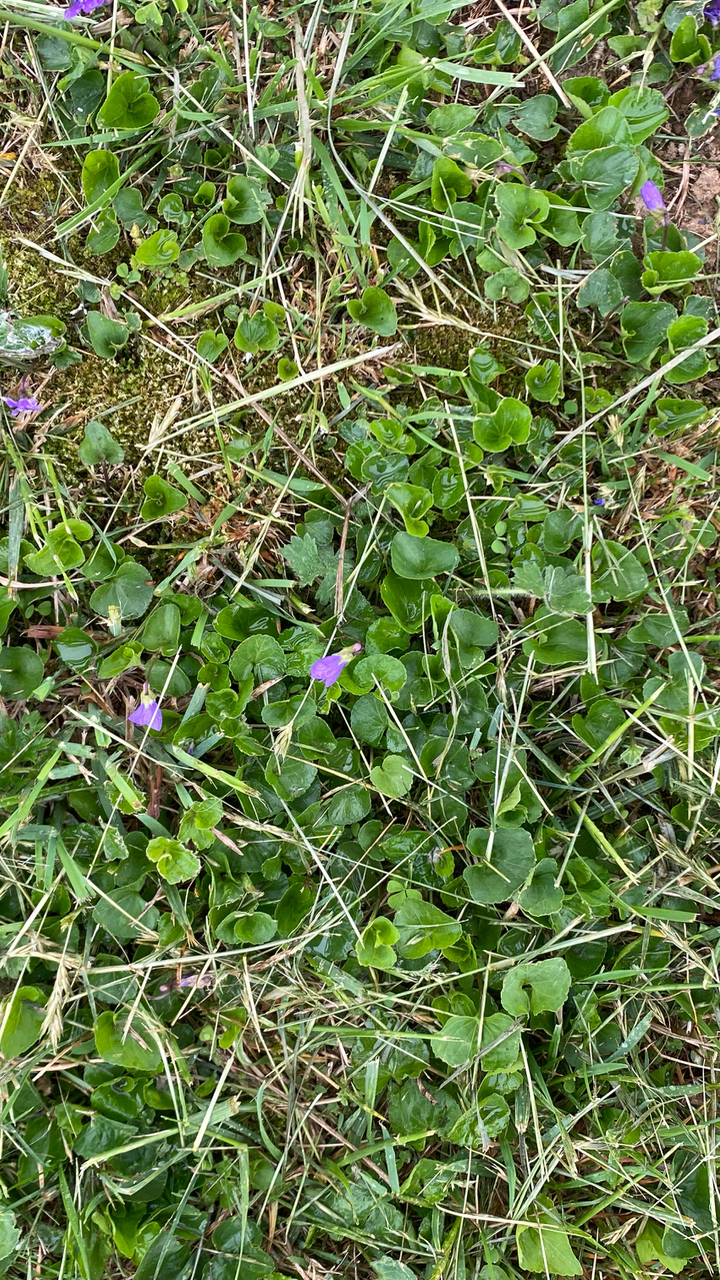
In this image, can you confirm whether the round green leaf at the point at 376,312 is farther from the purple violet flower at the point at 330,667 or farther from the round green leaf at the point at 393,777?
the round green leaf at the point at 393,777

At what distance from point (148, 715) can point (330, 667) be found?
41cm

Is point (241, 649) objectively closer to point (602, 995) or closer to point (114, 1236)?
point (602, 995)

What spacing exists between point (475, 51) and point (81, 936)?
2122mm

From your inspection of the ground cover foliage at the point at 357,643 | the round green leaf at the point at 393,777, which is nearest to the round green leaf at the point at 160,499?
the ground cover foliage at the point at 357,643

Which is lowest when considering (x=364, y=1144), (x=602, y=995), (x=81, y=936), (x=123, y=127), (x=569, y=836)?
(x=364, y=1144)

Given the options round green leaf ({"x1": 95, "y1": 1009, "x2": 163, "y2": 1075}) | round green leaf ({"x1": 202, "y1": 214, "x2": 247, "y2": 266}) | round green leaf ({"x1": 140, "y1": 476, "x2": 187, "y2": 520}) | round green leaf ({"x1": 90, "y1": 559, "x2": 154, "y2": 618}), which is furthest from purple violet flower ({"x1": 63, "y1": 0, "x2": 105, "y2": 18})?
round green leaf ({"x1": 95, "y1": 1009, "x2": 163, "y2": 1075})

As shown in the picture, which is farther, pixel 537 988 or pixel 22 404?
pixel 22 404

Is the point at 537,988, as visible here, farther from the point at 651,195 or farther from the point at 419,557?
the point at 651,195

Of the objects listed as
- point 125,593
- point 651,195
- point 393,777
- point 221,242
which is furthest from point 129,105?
point 393,777

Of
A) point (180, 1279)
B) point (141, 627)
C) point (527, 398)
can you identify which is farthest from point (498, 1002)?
point (527, 398)

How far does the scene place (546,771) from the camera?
1.83 metres

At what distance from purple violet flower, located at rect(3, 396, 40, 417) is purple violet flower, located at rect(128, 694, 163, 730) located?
2.31 ft

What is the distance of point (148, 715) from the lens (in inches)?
68.7

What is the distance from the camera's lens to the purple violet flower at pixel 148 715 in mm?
1739
